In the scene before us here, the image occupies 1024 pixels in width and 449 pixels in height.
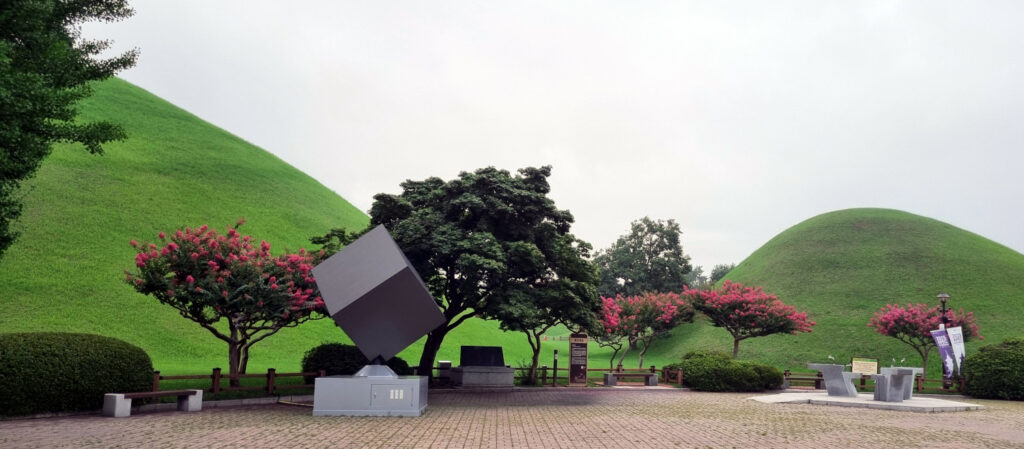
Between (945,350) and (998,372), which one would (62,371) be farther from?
(945,350)

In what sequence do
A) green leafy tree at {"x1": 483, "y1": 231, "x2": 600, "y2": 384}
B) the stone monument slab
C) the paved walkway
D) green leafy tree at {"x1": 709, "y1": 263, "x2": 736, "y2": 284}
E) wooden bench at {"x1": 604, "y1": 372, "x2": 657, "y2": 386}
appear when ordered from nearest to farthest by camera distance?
1. the paved walkway
2. green leafy tree at {"x1": 483, "y1": 231, "x2": 600, "y2": 384}
3. the stone monument slab
4. wooden bench at {"x1": 604, "y1": 372, "x2": 657, "y2": 386}
5. green leafy tree at {"x1": 709, "y1": 263, "x2": 736, "y2": 284}

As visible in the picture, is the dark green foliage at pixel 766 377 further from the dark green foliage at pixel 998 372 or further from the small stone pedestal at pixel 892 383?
the dark green foliage at pixel 998 372

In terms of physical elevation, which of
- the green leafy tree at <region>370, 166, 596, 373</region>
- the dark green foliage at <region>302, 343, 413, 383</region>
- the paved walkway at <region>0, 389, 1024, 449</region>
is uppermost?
the green leafy tree at <region>370, 166, 596, 373</region>

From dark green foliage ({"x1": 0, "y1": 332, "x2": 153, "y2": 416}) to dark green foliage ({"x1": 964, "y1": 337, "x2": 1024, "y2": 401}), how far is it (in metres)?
34.4

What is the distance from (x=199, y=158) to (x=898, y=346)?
67.1m

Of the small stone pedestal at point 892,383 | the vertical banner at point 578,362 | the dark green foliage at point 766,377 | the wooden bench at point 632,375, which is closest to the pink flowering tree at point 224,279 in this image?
the vertical banner at point 578,362

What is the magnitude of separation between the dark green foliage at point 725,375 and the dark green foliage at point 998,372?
8.85m

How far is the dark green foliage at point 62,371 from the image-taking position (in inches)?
584

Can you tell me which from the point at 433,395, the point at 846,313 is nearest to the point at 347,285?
the point at 433,395

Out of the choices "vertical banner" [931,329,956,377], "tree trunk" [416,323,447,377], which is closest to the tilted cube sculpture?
"tree trunk" [416,323,447,377]

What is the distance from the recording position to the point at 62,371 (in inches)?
614

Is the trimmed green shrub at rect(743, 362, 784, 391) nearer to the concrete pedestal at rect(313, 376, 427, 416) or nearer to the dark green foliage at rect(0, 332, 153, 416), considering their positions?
the concrete pedestal at rect(313, 376, 427, 416)

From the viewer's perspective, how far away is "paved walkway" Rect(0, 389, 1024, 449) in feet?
42.1

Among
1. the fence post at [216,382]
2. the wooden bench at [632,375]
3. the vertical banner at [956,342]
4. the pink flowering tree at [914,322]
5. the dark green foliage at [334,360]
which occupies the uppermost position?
the pink flowering tree at [914,322]
